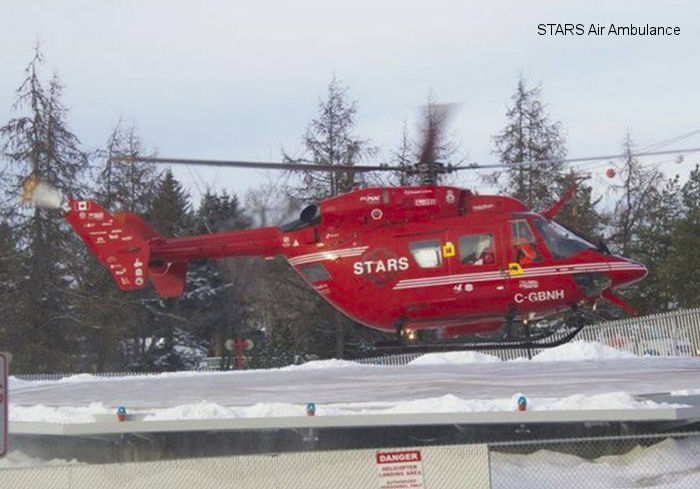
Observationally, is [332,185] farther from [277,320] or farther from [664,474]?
[664,474]

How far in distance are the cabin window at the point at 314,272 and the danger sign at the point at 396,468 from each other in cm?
876

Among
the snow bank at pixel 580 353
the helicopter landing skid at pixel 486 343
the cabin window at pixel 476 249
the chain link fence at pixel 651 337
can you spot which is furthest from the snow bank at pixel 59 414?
the chain link fence at pixel 651 337

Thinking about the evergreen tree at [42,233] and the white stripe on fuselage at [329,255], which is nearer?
the white stripe on fuselage at [329,255]

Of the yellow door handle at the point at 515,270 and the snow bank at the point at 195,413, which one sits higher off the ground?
the yellow door handle at the point at 515,270

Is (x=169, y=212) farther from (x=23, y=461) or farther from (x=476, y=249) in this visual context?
(x=23, y=461)

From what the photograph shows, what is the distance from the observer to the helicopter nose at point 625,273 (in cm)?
1738

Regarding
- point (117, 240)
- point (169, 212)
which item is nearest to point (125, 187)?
point (169, 212)

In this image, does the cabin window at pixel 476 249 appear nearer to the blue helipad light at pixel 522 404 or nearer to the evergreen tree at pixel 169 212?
the blue helipad light at pixel 522 404

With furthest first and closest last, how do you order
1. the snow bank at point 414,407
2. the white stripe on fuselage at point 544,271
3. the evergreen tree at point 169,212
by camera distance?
the evergreen tree at point 169,212 < the white stripe on fuselage at point 544,271 < the snow bank at point 414,407

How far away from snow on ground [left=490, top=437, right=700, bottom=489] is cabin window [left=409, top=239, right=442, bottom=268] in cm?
537

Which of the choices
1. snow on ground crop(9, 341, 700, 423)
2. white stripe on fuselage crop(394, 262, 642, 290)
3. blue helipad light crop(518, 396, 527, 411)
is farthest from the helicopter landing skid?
blue helipad light crop(518, 396, 527, 411)

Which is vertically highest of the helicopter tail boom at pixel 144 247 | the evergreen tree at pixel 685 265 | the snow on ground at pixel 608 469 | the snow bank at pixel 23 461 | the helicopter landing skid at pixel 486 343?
the evergreen tree at pixel 685 265

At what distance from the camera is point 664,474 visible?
11.9 meters

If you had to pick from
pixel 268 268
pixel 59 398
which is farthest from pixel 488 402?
pixel 268 268
